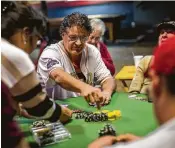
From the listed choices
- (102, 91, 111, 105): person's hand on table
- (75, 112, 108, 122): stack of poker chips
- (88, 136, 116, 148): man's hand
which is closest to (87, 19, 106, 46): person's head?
(102, 91, 111, 105): person's hand on table

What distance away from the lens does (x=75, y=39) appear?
9.32 ft

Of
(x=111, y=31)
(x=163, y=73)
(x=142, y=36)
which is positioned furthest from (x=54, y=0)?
(x=163, y=73)

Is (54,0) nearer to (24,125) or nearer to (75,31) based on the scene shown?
(75,31)

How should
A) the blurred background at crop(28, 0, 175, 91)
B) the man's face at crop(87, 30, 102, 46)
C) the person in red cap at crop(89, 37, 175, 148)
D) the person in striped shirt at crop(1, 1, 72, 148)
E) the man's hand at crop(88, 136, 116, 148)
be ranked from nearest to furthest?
the person in red cap at crop(89, 37, 175, 148) → the person in striped shirt at crop(1, 1, 72, 148) → the man's hand at crop(88, 136, 116, 148) → the man's face at crop(87, 30, 102, 46) → the blurred background at crop(28, 0, 175, 91)

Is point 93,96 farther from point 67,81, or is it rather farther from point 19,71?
point 19,71

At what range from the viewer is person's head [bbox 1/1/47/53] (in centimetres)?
160

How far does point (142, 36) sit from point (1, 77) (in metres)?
11.6

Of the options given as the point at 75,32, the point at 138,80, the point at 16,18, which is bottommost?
the point at 138,80

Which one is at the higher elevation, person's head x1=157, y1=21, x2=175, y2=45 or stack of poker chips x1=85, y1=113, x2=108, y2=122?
person's head x1=157, y1=21, x2=175, y2=45

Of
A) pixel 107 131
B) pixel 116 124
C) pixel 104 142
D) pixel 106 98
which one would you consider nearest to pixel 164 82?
pixel 104 142

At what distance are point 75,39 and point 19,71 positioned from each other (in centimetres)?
143

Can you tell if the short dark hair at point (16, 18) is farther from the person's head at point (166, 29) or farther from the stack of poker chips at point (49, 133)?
the person's head at point (166, 29)

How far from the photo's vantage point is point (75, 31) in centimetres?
284

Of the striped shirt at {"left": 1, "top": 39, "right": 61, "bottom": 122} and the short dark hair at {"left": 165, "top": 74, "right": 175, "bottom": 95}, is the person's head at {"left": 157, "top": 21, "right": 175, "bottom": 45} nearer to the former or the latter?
the striped shirt at {"left": 1, "top": 39, "right": 61, "bottom": 122}
